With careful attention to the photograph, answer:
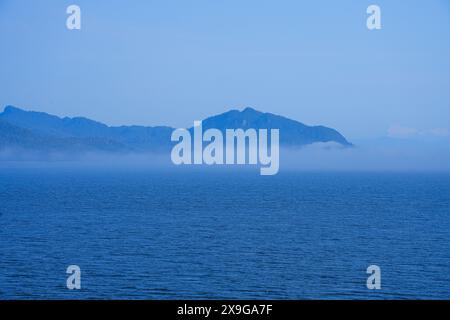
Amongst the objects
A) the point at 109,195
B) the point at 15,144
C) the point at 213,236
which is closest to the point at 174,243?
the point at 213,236

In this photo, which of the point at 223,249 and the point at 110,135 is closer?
the point at 223,249

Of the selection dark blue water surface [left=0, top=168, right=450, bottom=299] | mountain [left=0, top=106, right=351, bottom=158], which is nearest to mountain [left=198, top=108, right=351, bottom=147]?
mountain [left=0, top=106, right=351, bottom=158]

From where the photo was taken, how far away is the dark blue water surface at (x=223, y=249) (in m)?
23.6

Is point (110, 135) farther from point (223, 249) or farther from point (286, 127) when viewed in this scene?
point (223, 249)

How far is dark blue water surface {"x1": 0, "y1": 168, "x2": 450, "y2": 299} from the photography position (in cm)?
2361

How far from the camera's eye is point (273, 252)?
3152 centimetres

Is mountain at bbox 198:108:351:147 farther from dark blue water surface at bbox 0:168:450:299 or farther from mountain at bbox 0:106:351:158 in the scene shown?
dark blue water surface at bbox 0:168:450:299

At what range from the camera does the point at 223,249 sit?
107ft

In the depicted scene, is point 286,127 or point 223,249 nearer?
point 223,249

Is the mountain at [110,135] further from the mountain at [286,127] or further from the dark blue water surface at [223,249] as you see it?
the dark blue water surface at [223,249]

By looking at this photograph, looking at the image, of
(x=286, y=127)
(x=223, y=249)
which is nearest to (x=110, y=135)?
(x=286, y=127)

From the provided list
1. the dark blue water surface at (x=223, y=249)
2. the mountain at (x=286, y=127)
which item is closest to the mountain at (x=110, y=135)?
the mountain at (x=286, y=127)
